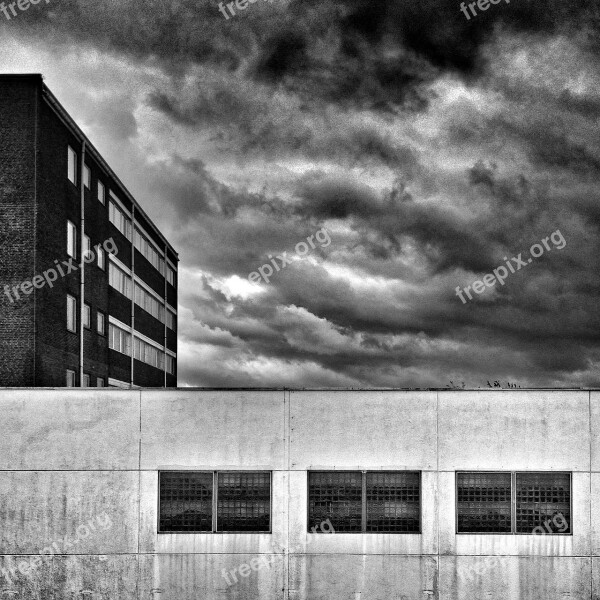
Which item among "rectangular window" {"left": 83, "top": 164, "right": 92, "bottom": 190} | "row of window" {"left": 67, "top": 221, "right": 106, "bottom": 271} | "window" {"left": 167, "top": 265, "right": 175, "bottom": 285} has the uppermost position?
"rectangular window" {"left": 83, "top": 164, "right": 92, "bottom": 190}

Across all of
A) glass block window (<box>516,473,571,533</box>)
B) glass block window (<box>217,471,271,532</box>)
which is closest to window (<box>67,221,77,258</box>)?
glass block window (<box>217,471,271,532</box>)

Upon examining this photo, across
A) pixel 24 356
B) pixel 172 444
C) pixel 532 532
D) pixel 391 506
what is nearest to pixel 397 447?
pixel 391 506

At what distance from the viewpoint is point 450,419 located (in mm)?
17500

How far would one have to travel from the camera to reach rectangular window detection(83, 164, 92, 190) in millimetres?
36219

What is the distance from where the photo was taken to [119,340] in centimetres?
4378

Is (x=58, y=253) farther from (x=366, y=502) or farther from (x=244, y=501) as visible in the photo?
(x=366, y=502)

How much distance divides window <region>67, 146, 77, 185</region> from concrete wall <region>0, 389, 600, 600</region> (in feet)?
59.4

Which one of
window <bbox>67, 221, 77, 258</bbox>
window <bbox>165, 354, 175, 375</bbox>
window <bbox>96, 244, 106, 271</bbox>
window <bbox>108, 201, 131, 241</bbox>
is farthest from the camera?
window <bbox>165, 354, 175, 375</bbox>

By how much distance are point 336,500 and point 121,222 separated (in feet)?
104

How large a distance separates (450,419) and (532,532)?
3.31m

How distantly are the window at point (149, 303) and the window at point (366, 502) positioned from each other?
110ft

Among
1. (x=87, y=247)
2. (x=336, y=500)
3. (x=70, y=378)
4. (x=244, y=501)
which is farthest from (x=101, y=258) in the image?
(x=336, y=500)

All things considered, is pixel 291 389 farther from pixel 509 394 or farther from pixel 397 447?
pixel 509 394

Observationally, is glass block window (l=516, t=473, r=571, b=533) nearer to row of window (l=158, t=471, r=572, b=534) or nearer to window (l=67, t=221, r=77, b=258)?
row of window (l=158, t=471, r=572, b=534)
